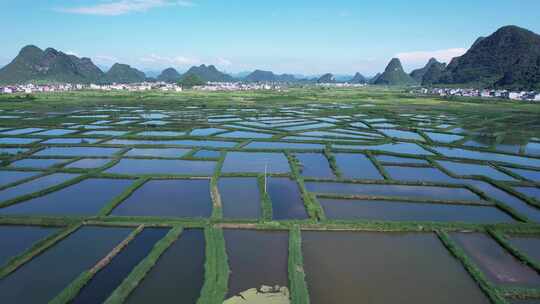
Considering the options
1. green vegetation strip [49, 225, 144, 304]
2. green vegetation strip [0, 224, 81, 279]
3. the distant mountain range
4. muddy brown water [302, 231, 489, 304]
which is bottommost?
muddy brown water [302, 231, 489, 304]

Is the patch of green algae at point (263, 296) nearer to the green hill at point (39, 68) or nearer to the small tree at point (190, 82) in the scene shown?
the small tree at point (190, 82)

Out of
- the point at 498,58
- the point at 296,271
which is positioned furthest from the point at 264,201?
the point at 498,58

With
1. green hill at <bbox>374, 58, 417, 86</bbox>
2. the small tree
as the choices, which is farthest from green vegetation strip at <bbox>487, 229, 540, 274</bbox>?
green hill at <bbox>374, 58, 417, 86</bbox>

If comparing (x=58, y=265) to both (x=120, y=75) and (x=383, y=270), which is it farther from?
(x=120, y=75)

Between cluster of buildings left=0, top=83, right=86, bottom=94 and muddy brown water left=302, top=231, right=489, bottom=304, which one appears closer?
muddy brown water left=302, top=231, right=489, bottom=304

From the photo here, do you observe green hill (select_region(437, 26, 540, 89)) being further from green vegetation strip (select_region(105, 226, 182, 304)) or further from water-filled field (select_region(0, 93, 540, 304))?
green vegetation strip (select_region(105, 226, 182, 304))
